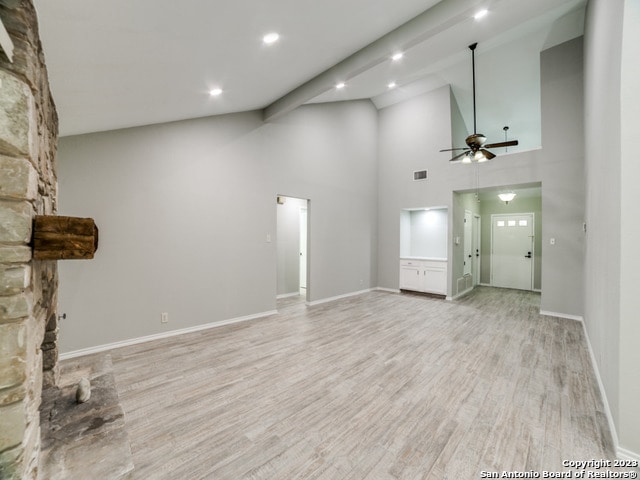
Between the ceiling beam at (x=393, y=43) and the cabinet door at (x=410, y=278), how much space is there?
4.51 metres

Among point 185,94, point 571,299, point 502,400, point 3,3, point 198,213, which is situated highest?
point 185,94

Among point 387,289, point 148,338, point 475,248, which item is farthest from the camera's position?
point 475,248

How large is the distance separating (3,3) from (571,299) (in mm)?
6828

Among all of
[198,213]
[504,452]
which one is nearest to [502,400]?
[504,452]

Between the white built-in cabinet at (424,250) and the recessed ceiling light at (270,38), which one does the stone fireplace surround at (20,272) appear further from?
the white built-in cabinet at (424,250)

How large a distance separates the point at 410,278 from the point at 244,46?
5726 mm

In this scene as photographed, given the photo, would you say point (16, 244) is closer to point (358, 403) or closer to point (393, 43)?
point (358, 403)

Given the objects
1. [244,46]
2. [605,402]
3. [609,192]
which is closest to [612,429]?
[605,402]

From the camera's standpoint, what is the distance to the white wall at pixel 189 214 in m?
3.07

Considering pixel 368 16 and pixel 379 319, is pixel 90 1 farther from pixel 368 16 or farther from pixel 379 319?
pixel 379 319

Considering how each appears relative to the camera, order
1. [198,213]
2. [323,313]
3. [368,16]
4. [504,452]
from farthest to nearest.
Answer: [323,313], [198,213], [368,16], [504,452]

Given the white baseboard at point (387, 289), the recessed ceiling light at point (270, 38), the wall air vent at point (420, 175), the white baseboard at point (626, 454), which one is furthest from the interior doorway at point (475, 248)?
the recessed ceiling light at point (270, 38)

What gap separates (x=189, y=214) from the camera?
381 centimetres

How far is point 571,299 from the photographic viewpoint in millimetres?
4590
